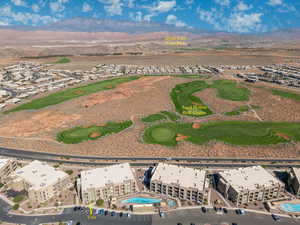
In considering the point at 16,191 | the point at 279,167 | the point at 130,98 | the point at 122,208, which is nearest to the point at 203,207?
the point at 122,208

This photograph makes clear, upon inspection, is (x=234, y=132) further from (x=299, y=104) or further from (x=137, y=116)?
(x=299, y=104)

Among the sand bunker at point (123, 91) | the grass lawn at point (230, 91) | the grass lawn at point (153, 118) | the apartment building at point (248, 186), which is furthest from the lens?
the grass lawn at point (230, 91)

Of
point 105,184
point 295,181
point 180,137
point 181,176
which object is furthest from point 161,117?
point 295,181

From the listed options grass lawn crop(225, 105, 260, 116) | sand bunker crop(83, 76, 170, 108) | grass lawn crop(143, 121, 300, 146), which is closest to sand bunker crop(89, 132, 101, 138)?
Answer: grass lawn crop(143, 121, 300, 146)

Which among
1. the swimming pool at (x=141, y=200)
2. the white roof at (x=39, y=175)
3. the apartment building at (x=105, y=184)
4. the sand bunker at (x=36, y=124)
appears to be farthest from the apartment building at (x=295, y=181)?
the sand bunker at (x=36, y=124)

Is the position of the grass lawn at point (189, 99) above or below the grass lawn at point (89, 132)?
above

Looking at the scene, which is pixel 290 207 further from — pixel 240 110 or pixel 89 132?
pixel 89 132

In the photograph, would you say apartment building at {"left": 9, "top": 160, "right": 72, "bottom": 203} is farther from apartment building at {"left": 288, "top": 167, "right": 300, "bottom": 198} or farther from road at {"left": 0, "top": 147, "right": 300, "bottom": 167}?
apartment building at {"left": 288, "top": 167, "right": 300, "bottom": 198}

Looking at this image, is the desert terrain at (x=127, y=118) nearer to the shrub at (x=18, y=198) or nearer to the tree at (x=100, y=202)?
the tree at (x=100, y=202)
